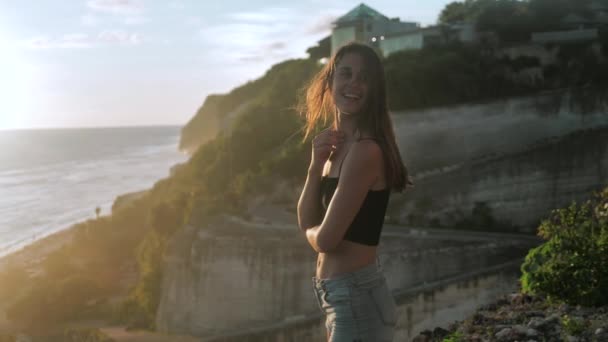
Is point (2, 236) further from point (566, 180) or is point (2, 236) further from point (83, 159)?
point (83, 159)

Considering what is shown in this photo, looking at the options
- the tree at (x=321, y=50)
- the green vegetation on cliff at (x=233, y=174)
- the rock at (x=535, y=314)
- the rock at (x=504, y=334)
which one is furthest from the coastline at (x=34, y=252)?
the rock at (x=504, y=334)

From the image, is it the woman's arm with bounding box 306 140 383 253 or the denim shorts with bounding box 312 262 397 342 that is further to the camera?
the denim shorts with bounding box 312 262 397 342

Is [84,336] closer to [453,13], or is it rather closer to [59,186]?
A: [453,13]

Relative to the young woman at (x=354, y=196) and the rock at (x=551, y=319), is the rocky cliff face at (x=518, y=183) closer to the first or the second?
the rock at (x=551, y=319)

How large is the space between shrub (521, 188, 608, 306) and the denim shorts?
511cm

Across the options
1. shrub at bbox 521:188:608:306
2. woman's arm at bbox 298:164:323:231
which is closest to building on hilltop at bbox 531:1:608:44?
shrub at bbox 521:188:608:306

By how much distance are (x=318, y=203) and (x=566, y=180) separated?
21142 mm

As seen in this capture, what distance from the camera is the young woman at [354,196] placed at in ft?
9.89

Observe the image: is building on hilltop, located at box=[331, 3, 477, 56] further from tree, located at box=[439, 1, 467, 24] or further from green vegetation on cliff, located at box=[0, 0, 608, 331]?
tree, located at box=[439, 1, 467, 24]

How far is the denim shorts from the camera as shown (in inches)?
122

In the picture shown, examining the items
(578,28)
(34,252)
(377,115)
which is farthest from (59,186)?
(377,115)

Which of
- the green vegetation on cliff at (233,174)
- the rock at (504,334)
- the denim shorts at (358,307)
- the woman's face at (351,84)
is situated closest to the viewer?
the denim shorts at (358,307)

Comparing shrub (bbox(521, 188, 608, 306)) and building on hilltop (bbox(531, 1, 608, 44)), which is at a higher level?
building on hilltop (bbox(531, 1, 608, 44))

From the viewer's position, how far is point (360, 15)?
3669cm
